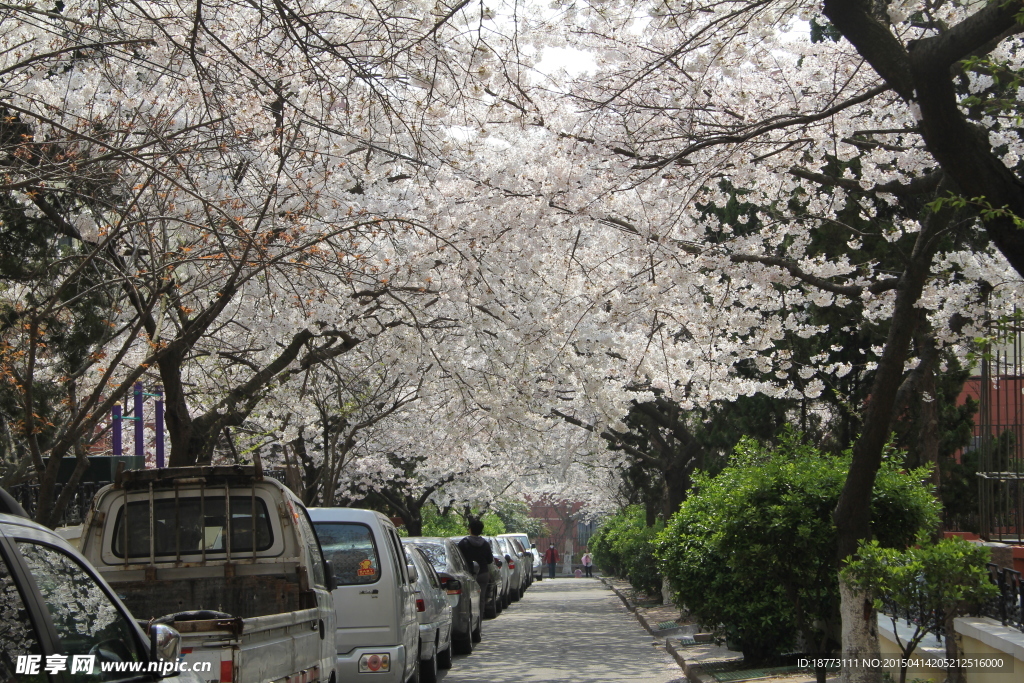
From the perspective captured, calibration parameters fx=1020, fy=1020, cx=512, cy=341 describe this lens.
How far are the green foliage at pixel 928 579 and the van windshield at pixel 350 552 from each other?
4498 mm

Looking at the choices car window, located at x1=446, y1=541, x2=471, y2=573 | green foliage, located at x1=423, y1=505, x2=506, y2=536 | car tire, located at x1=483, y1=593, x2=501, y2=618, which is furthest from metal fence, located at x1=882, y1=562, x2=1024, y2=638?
green foliage, located at x1=423, y1=505, x2=506, y2=536

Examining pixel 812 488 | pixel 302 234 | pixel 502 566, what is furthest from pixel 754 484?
pixel 502 566

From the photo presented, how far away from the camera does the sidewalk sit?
1109 centimetres

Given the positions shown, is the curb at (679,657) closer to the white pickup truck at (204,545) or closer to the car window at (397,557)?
the car window at (397,557)

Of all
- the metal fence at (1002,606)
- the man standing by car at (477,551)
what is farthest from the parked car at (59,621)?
the man standing by car at (477,551)

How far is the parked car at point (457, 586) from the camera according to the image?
1561 cm

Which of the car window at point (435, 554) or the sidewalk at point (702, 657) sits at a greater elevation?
the car window at point (435, 554)

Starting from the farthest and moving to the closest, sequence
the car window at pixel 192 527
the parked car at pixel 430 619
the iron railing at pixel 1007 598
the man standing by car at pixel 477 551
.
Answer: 1. the man standing by car at pixel 477 551
2. the parked car at pixel 430 619
3. the car window at pixel 192 527
4. the iron railing at pixel 1007 598

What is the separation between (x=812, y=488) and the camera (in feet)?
34.1

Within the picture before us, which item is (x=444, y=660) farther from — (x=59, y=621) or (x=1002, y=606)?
(x=59, y=621)

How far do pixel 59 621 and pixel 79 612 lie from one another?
20cm

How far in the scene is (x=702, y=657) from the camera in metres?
13.6

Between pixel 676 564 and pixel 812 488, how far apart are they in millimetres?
2885

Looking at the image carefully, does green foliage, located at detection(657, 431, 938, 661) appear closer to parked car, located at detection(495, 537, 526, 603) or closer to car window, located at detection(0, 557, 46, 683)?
car window, located at detection(0, 557, 46, 683)
